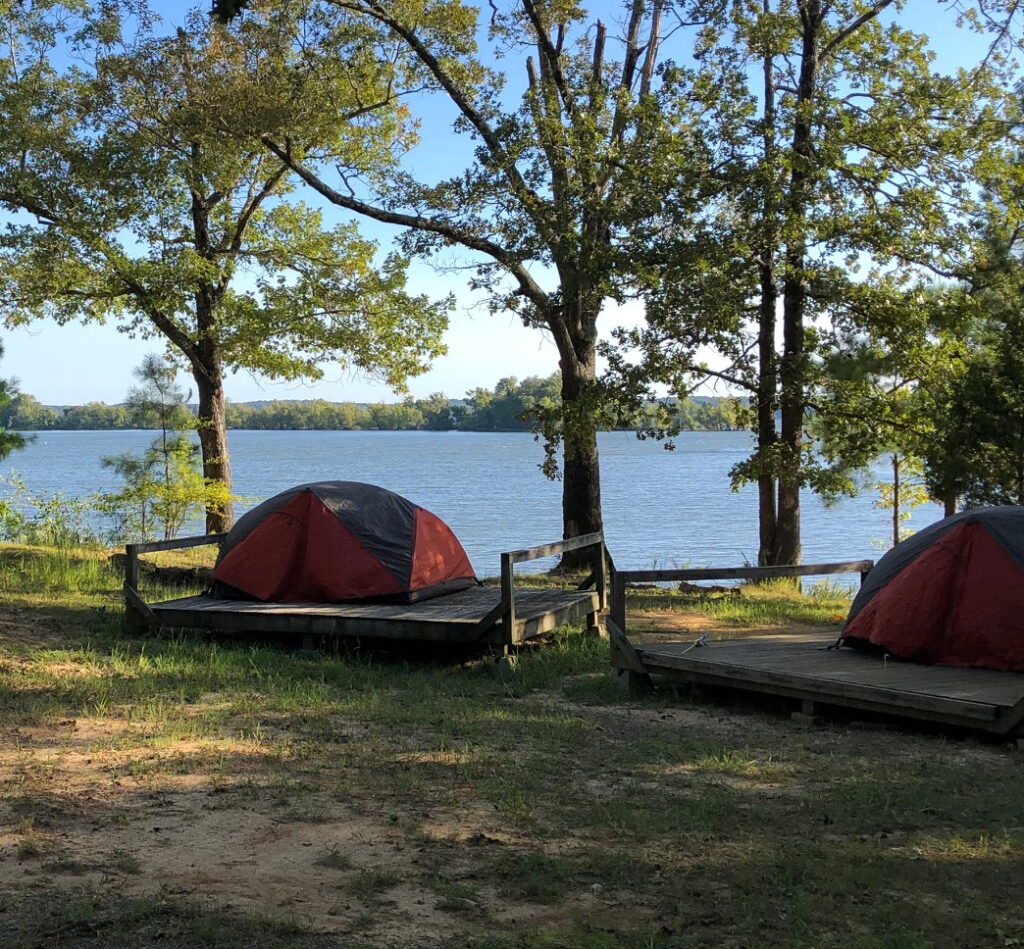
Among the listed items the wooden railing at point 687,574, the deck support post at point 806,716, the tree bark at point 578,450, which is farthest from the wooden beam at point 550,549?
the tree bark at point 578,450

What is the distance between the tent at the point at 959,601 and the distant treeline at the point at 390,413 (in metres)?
7.21

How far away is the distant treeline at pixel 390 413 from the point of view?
69.9 feet

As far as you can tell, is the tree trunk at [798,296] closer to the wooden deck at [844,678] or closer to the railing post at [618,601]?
the wooden deck at [844,678]

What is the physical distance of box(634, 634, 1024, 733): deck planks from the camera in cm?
687

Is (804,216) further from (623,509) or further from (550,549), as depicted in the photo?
(623,509)

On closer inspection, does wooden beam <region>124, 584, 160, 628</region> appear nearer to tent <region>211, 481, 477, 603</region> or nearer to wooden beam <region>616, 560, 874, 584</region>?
tent <region>211, 481, 477, 603</region>

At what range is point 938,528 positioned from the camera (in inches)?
346

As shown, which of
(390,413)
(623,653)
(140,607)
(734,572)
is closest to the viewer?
(623,653)

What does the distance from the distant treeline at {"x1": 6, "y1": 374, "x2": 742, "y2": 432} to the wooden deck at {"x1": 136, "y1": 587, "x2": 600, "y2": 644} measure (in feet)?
17.4

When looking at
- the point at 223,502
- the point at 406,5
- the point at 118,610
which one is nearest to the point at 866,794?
the point at 118,610

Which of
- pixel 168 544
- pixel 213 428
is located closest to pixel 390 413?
pixel 213 428

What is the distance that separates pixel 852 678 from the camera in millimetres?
7570

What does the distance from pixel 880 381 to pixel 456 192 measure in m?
7.06

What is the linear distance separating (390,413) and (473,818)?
198 feet
